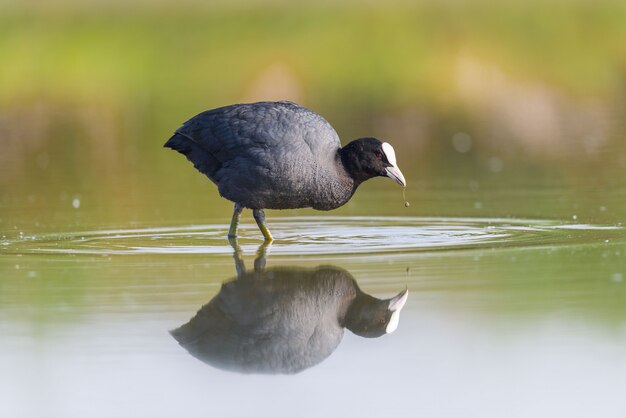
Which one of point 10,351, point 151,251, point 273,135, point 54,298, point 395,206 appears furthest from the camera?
point 395,206

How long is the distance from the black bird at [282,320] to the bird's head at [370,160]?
2508mm

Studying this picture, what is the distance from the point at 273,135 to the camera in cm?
1169

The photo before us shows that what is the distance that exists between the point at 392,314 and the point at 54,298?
86.1 inches

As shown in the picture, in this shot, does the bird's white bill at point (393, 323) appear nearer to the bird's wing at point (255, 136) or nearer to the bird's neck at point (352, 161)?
the bird's wing at point (255, 136)

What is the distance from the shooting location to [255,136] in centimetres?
1182

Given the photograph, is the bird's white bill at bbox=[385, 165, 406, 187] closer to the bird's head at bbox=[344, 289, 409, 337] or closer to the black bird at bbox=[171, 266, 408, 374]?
the black bird at bbox=[171, 266, 408, 374]

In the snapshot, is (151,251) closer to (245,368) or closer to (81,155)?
(245,368)

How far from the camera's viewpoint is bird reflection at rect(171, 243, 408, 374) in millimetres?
7148

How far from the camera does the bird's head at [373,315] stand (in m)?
7.76

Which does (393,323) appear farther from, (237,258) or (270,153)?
(270,153)

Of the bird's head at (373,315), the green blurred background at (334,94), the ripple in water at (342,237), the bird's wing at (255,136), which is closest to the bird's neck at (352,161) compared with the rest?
the bird's wing at (255,136)

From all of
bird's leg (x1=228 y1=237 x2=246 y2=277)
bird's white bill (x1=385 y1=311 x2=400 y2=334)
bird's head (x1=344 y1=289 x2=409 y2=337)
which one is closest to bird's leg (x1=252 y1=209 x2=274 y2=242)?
bird's leg (x1=228 y1=237 x2=246 y2=277)

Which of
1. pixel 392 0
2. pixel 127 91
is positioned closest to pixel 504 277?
pixel 127 91

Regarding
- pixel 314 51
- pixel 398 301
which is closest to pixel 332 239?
pixel 398 301
